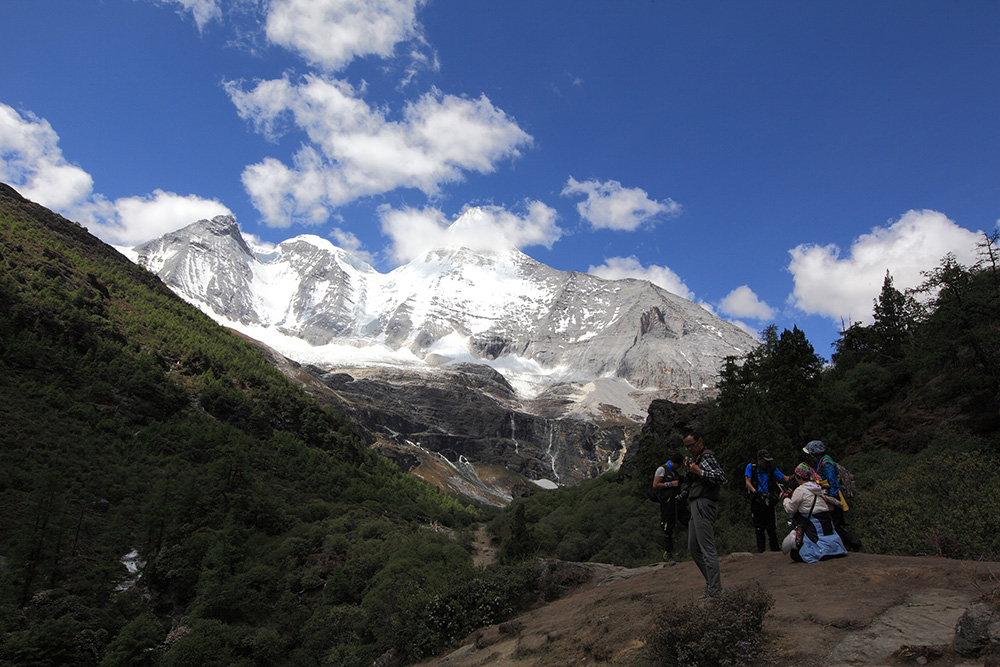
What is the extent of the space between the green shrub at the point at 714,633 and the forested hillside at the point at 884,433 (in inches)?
273

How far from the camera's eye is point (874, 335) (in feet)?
139

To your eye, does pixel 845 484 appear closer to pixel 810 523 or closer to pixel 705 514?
pixel 810 523

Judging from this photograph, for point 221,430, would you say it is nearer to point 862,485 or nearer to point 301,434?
point 301,434

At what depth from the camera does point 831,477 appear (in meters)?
9.38

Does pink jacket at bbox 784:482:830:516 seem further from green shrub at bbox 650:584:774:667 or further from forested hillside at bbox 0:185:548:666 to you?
forested hillside at bbox 0:185:548:666

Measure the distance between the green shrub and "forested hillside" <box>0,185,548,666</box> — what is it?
25.8 ft

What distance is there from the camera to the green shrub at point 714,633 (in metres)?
6.04

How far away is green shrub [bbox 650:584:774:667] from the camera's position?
19.8ft

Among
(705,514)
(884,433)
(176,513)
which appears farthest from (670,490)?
(176,513)

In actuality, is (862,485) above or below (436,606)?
above

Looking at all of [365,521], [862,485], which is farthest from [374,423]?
[862,485]

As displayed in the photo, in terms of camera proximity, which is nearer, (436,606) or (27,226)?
(436,606)

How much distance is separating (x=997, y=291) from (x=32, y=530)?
43928mm

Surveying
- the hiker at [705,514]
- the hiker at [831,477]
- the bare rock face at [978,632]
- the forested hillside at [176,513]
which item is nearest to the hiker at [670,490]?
the hiker at [705,514]
